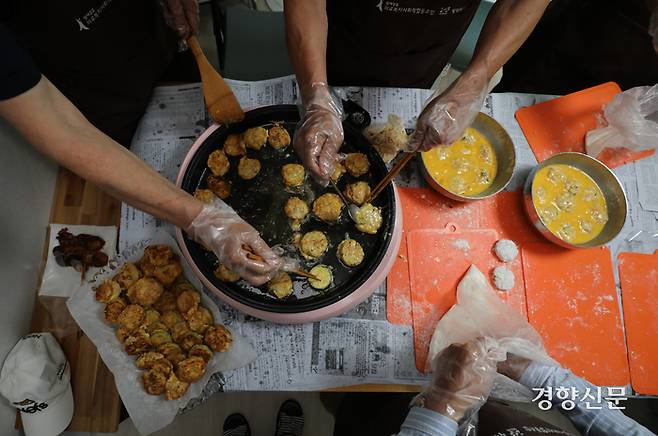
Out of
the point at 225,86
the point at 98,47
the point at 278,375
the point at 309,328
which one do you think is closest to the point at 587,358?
the point at 309,328

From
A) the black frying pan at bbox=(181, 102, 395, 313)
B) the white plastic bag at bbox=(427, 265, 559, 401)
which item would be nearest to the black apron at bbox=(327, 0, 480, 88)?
the black frying pan at bbox=(181, 102, 395, 313)

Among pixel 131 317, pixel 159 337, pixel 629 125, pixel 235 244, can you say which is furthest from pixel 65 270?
pixel 629 125

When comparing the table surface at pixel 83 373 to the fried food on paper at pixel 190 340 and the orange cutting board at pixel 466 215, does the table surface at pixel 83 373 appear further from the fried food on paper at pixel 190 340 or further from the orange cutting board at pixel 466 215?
the orange cutting board at pixel 466 215

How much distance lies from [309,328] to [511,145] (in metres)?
1.13

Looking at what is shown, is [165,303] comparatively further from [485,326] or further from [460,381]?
[485,326]

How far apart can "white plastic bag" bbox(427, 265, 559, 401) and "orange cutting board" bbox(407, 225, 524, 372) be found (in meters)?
0.04

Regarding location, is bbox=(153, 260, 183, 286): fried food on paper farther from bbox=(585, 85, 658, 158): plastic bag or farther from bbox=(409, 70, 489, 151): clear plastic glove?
bbox=(585, 85, 658, 158): plastic bag

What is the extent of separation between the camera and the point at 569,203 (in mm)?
1767

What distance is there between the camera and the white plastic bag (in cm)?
156

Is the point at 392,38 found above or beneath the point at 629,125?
above

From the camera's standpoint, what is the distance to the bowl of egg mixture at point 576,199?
1.73 m

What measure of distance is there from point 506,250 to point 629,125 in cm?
79

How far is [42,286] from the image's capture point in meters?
1.75

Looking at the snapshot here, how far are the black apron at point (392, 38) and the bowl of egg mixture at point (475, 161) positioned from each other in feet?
1.23
